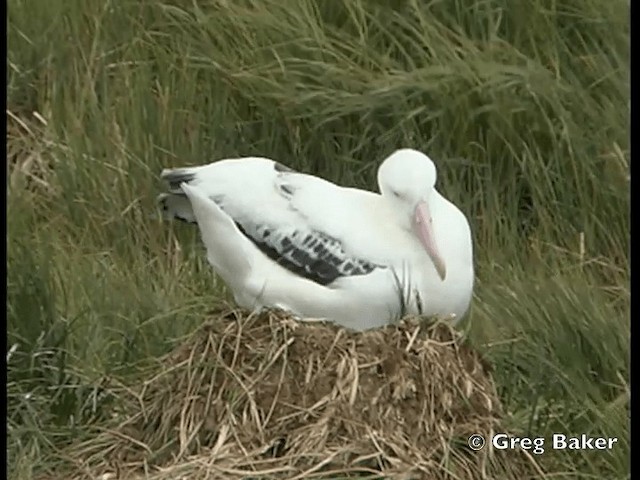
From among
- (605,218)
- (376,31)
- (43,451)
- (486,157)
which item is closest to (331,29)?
(376,31)

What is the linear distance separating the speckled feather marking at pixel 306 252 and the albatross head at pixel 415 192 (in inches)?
3.1

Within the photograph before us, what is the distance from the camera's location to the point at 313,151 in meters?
2.96

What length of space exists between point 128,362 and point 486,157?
58cm

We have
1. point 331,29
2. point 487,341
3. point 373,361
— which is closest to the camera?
point 373,361

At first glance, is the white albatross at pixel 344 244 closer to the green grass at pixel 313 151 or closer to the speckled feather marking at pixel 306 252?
the speckled feather marking at pixel 306 252

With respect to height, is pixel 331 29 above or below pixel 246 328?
above

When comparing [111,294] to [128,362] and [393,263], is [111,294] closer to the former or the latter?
[128,362]

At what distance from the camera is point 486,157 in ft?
9.71

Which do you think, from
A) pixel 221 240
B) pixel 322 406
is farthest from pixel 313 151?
pixel 322 406

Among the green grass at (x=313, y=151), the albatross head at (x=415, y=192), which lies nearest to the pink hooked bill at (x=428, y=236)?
the albatross head at (x=415, y=192)

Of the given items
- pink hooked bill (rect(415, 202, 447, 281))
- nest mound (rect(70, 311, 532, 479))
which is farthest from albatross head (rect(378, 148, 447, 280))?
nest mound (rect(70, 311, 532, 479))

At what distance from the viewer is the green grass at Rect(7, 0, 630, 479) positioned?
2807 mm

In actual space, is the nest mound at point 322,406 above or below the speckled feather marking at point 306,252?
below

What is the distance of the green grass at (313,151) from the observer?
9.21 ft
